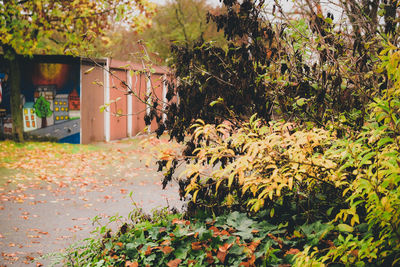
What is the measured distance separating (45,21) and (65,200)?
815 centimetres

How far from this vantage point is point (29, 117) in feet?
51.3

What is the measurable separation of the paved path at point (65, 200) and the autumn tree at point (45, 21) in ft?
14.8

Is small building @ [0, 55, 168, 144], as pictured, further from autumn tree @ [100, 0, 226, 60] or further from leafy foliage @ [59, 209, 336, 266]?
autumn tree @ [100, 0, 226, 60]

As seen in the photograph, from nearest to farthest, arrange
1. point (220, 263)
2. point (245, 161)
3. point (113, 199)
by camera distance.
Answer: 1. point (245, 161)
2. point (220, 263)
3. point (113, 199)

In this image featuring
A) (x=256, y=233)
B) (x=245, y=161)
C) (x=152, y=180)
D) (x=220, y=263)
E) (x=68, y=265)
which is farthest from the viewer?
(x=152, y=180)

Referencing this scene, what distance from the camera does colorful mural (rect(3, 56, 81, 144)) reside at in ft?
49.8

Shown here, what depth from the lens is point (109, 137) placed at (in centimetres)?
1625

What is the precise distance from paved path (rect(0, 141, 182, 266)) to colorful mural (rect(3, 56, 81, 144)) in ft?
13.3

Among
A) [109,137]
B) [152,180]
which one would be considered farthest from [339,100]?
[109,137]

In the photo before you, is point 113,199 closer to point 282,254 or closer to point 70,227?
point 70,227

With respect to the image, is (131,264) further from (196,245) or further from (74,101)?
(74,101)

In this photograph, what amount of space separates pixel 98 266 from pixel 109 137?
42.3ft

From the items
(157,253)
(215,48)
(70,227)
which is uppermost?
(215,48)

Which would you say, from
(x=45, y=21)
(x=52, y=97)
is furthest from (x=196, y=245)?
(x=52, y=97)
